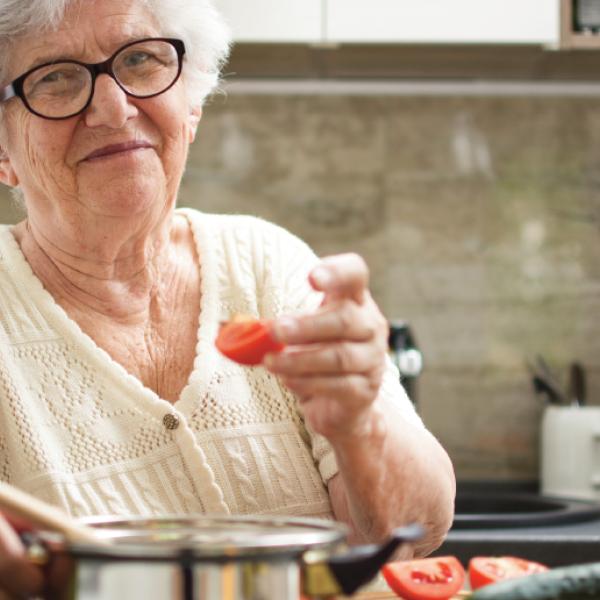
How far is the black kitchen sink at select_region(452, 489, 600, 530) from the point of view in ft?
6.65

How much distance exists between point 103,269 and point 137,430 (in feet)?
0.72

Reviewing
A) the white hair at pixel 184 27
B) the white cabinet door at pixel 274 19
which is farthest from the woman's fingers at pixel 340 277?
the white cabinet door at pixel 274 19

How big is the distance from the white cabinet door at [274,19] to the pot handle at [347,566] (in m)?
1.74

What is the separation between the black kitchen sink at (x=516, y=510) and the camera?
6.65 ft

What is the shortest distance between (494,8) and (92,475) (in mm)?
1432

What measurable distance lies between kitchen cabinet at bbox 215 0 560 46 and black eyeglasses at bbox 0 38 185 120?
95cm

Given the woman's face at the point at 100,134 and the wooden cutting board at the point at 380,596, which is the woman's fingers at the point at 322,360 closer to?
the wooden cutting board at the point at 380,596

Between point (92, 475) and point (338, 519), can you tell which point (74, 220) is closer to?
point (92, 475)

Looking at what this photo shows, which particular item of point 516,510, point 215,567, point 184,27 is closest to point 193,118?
point 184,27

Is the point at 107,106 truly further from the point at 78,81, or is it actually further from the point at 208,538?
the point at 208,538

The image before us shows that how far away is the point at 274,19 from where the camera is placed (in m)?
2.32

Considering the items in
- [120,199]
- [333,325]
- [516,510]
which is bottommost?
[516,510]

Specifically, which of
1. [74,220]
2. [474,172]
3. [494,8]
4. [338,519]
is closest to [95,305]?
[74,220]

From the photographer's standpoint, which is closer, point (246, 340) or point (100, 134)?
point (246, 340)
